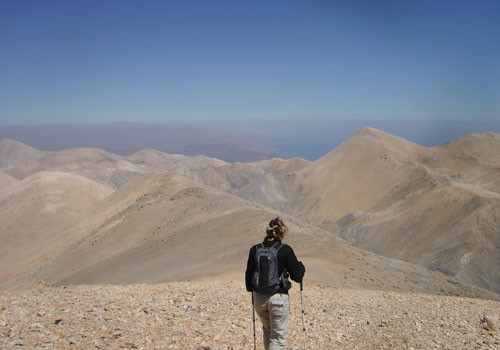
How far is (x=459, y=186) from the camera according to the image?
1240 inches

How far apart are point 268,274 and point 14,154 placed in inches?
6983

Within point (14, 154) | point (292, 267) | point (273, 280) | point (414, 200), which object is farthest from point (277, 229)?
point (14, 154)

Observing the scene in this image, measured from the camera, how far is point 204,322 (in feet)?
20.6

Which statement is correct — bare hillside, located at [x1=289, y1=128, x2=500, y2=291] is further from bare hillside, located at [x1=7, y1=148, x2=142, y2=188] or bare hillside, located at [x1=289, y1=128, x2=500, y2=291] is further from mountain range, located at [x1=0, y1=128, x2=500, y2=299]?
bare hillside, located at [x1=7, y1=148, x2=142, y2=188]

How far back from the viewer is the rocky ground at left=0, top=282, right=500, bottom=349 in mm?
5406

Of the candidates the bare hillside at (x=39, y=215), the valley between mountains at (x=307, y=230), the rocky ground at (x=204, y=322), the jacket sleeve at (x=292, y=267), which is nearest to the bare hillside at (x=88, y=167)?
the valley between mountains at (x=307, y=230)

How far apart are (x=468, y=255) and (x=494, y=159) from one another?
27.5m

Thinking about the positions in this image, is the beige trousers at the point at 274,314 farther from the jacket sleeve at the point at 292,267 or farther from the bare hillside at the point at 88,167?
the bare hillside at the point at 88,167

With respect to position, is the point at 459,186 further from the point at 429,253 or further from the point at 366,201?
the point at 366,201

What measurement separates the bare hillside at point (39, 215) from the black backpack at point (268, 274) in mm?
24857

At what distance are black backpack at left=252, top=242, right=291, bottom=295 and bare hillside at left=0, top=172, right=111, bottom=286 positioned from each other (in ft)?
81.6

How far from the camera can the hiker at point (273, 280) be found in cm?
445

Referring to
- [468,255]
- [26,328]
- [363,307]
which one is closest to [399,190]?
[468,255]

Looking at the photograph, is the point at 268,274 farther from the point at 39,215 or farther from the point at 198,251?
the point at 39,215
